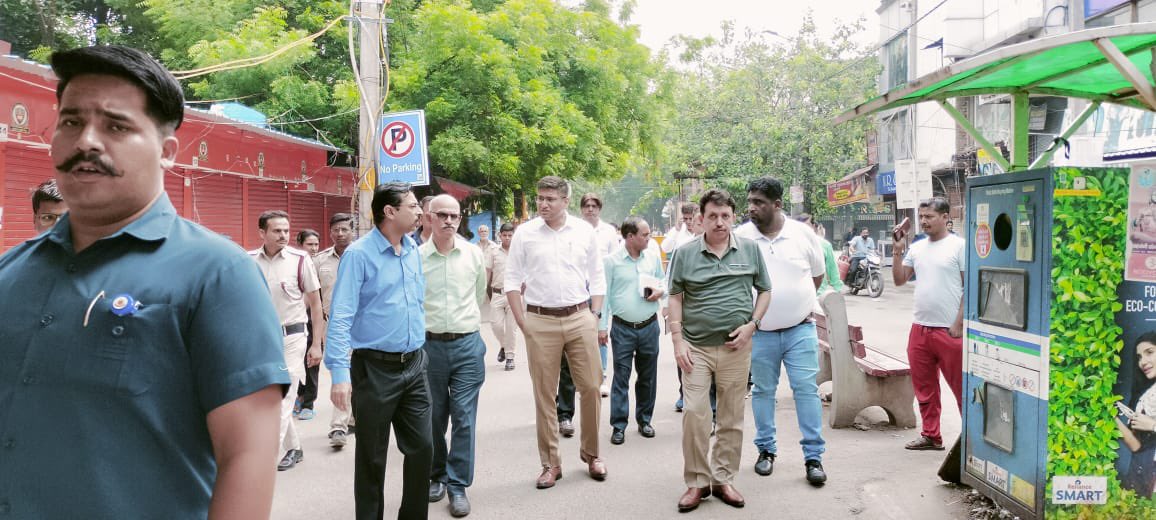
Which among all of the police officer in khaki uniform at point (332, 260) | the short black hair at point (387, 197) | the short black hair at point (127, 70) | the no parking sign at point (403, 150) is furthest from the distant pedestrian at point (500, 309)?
the short black hair at point (127, 70)

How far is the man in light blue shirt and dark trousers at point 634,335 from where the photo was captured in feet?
20.6

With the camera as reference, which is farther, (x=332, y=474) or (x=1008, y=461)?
(x=332, y=474)

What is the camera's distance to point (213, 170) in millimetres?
11891

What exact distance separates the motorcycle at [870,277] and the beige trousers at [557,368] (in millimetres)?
14504

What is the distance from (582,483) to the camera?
5.08 metres

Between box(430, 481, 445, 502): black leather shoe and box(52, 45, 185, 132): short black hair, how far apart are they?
3559 mm

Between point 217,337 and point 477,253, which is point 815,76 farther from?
point 217,337

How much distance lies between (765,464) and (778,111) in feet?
72.7

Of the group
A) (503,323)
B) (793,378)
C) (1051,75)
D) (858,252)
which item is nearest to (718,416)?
(793,378)

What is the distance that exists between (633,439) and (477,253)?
86.4 inches

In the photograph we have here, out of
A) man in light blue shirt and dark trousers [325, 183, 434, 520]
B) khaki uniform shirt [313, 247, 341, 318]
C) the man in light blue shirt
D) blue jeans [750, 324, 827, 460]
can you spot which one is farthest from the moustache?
the man in light blue shirt

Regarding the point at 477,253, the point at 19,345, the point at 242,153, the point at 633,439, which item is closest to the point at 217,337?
the point at 19,345

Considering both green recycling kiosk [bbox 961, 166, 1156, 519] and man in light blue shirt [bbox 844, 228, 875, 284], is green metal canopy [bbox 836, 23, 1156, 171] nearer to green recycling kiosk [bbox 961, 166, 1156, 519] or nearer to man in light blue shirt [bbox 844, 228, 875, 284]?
green recycling kiosk [bbox 961, 166, 1156, 519]

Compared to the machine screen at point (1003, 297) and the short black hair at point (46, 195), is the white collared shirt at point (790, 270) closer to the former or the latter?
the machine screen at point (1003, 297)
